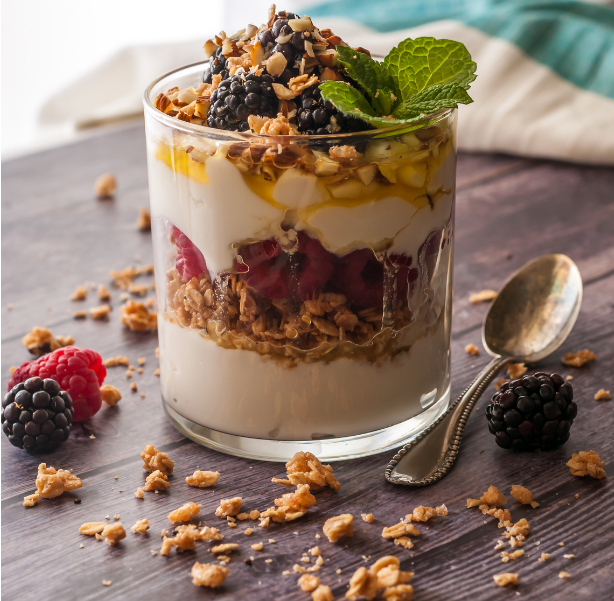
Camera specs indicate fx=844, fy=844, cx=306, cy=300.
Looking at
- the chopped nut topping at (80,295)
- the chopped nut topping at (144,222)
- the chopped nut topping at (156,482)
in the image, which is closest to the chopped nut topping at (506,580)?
the chopped nut topping at (156,482)

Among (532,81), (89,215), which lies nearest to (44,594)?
(89,215)

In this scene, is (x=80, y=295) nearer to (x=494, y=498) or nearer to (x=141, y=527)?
(x=141, y=527)

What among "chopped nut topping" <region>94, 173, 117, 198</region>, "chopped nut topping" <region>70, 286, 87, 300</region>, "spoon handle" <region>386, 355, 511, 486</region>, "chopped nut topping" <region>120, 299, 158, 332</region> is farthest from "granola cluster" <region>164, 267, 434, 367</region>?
"chopped nut topping" <region>94, 173, 117, 198</region>

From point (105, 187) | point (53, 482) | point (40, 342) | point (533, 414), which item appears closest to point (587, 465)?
point (533, 414)

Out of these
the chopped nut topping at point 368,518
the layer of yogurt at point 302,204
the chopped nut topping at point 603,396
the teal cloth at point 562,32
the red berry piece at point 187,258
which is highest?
the layer of yogurt at point 302,204

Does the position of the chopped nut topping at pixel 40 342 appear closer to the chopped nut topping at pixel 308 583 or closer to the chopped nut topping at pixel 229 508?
the chopped nut topping at pixel 229 508
